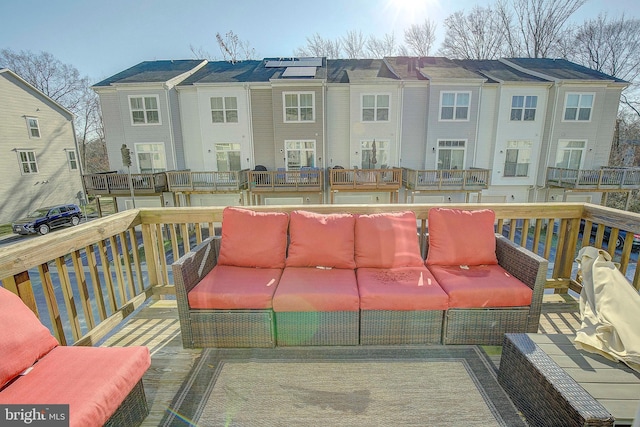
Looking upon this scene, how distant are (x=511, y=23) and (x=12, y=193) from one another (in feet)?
92.9

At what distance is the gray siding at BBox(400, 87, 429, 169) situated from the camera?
11688mm

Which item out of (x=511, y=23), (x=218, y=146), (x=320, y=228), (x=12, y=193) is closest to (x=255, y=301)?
(x=320, y=228)

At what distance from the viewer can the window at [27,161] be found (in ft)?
47.9

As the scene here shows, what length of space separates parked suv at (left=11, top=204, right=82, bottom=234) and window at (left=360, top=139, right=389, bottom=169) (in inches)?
523

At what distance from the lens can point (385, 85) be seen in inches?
448

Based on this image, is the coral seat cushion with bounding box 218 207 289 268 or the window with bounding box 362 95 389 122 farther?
the window with bounding box 362 95 389 122

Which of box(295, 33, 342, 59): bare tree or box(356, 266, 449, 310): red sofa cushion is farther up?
box(295, 33, 342, 59): bare tree

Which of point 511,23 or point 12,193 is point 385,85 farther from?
point 12,193

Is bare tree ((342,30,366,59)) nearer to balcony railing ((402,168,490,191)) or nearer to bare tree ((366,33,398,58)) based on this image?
bare tree ((366,33,398,58))

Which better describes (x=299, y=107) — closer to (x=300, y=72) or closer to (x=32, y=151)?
(x=300, y=72)

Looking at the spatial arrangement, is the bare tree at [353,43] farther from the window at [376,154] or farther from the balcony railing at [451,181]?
the balcony railing at [451,181]

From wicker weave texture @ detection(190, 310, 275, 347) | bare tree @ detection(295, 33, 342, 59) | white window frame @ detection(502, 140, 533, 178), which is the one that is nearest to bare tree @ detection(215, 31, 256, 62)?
bare tree @ detection(295, 33, 342, 59)

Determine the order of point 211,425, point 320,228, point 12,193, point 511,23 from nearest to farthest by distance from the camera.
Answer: point 211,425 < point 320,228 < point 12,193 < point 511,23

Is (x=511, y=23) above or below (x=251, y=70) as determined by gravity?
above
